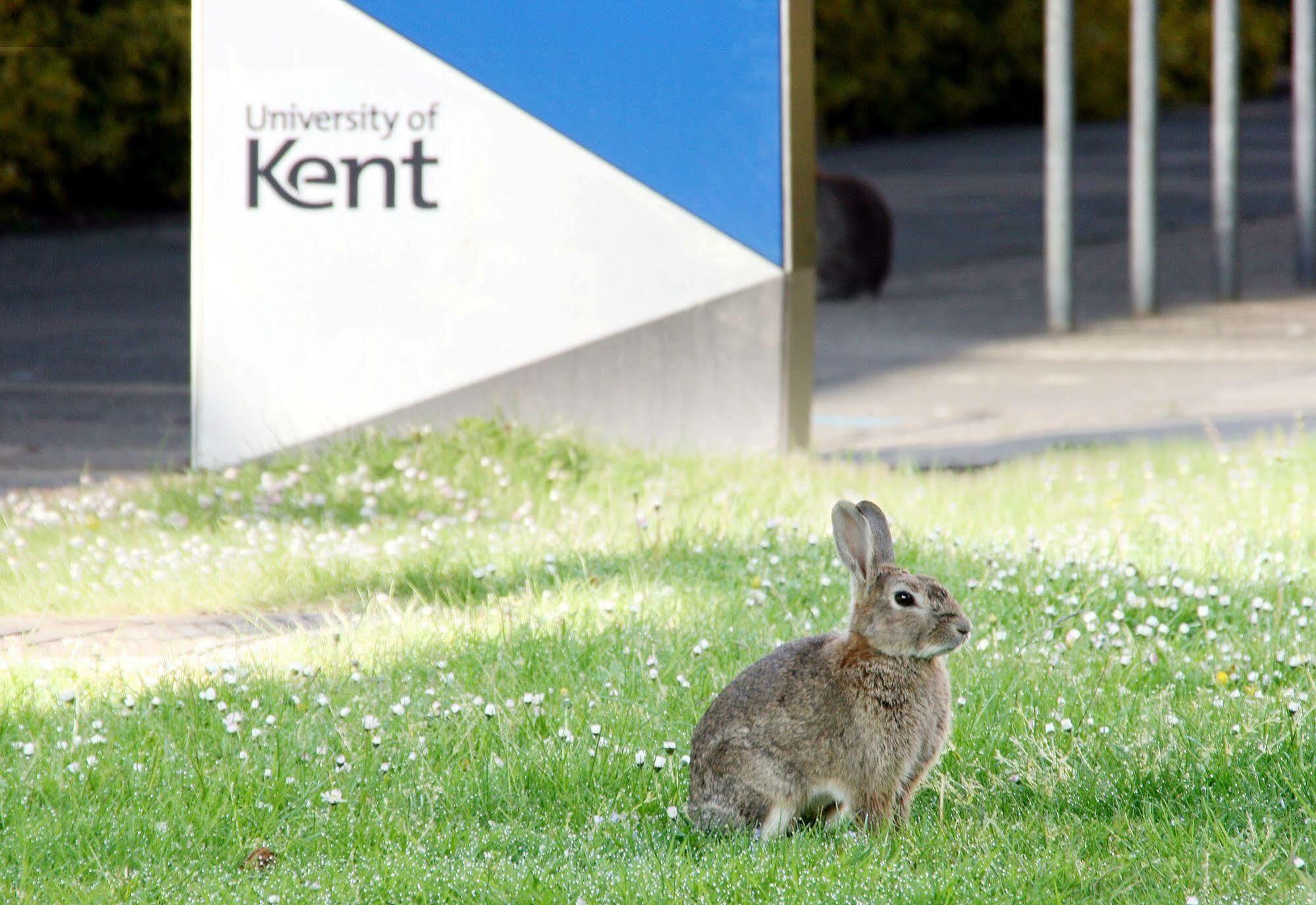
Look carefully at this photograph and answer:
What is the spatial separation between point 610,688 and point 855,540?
1094 millimetres

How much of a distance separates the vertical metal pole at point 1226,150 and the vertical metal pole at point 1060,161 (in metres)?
1.78

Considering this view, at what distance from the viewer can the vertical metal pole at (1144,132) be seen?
38.9 ft

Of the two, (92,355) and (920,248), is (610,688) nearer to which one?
(92,355)

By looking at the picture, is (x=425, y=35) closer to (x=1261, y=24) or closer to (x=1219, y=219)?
(x=1219, y=219)

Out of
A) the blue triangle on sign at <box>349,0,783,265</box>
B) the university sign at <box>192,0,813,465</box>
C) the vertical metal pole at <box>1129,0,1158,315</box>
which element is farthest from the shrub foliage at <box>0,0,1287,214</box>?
the blue triangle on sign at <box>349,0,783,265</box>

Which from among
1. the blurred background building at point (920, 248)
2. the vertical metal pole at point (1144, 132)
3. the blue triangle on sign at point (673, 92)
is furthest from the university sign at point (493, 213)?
the vertical metal pole at point (1144, 132)

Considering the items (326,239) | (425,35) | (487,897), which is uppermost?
(425,35)

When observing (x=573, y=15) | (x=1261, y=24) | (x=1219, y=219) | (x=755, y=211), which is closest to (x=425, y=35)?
(x=573, y=15)

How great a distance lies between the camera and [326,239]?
7371 mm

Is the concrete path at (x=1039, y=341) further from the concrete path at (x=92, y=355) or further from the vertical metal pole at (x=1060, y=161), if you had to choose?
the concrete path at (x=92, y=355)

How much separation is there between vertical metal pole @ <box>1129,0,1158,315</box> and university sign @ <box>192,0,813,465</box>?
17.0 ft

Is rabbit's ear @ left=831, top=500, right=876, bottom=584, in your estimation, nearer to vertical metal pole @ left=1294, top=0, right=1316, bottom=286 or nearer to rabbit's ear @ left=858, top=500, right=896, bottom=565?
rabbit's ear @ left=858, top=500, right=896, bottom=565

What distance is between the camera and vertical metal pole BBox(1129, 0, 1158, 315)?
1185cm

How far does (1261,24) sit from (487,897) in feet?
106
